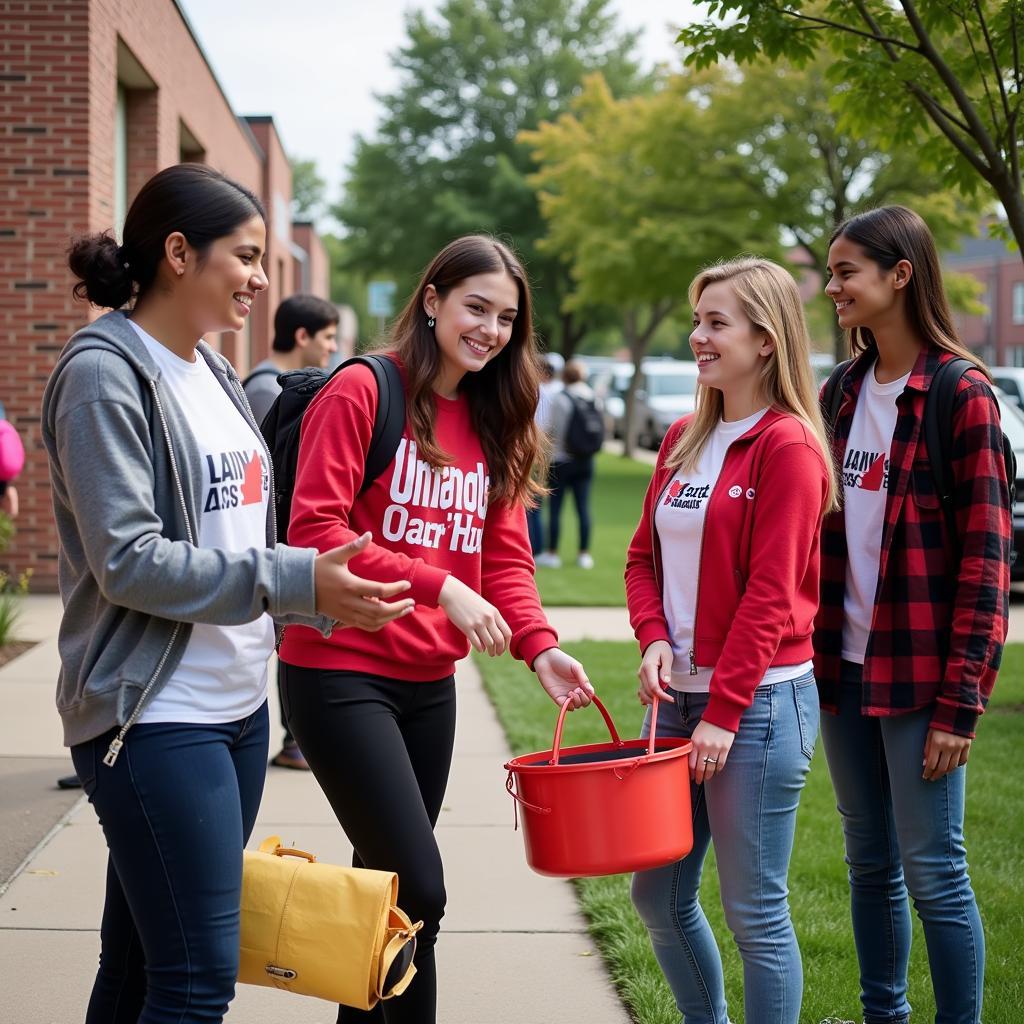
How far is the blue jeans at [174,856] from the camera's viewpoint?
93.3 inches

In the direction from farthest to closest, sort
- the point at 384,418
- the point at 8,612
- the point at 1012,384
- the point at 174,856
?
1. the point at 1012,384
2. the point at 8,612
3. the point at 384,418
4. the point at 174,856

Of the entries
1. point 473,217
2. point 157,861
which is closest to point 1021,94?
point 157,861

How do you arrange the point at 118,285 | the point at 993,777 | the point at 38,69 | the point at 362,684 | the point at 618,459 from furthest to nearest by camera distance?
the point at 618,459, the point at 38,69, the point at 993,777, the point at 362,684, the point at 118,285

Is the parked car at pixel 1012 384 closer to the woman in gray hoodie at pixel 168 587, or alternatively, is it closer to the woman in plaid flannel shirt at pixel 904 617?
the woman in plaid flannel shirt at pixel 904 617

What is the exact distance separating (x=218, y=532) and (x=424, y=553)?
67cm

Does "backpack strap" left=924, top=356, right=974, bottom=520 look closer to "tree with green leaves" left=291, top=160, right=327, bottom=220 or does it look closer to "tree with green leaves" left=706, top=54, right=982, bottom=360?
"tree with green leaves" left=706, top=54, right=982, bottom=360

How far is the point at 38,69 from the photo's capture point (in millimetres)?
10945

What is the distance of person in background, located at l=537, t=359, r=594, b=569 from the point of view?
13.5m

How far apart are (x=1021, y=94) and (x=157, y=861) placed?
510 centimetres

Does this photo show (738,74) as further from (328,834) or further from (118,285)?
(118,285)

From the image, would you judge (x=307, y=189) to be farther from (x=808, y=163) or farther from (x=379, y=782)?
(x=379, y=782)

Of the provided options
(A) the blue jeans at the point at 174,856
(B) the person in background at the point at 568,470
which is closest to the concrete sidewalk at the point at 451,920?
(A) the blue jeans at the point at 174,856

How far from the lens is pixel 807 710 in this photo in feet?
10.3

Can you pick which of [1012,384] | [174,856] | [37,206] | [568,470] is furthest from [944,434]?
[1012,384]
